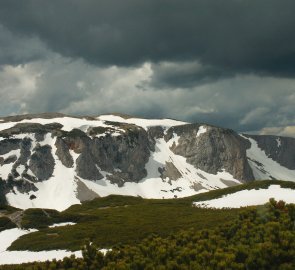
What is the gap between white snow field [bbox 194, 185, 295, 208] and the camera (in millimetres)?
97863


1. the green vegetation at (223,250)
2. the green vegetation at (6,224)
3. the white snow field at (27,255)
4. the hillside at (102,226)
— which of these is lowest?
the white snow field at (27,255)

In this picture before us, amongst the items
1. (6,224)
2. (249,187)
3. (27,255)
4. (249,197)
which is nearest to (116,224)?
(27,255)

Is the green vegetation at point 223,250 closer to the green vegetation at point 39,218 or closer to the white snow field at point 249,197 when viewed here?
the green vegetation at point 39,218

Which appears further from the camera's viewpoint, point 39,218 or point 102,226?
point 39,218

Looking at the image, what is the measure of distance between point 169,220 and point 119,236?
16.8 m

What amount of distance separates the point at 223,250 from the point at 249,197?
3376 inches

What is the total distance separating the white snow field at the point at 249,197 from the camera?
9786cm

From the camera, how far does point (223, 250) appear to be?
21125mm

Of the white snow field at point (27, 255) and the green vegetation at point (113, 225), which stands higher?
the green vegetation at point (113, 225)

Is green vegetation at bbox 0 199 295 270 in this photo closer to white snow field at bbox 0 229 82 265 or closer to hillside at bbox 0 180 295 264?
hillside at bbox 0 180 295 264

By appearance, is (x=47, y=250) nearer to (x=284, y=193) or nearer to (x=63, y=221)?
(x=63, y=221)

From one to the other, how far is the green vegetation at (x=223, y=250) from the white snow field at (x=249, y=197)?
7109 cm

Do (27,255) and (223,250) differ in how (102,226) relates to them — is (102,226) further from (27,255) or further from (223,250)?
(223,250)

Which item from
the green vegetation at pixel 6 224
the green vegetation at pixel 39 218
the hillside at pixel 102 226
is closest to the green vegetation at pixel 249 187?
the hillside at pixel 102 226
